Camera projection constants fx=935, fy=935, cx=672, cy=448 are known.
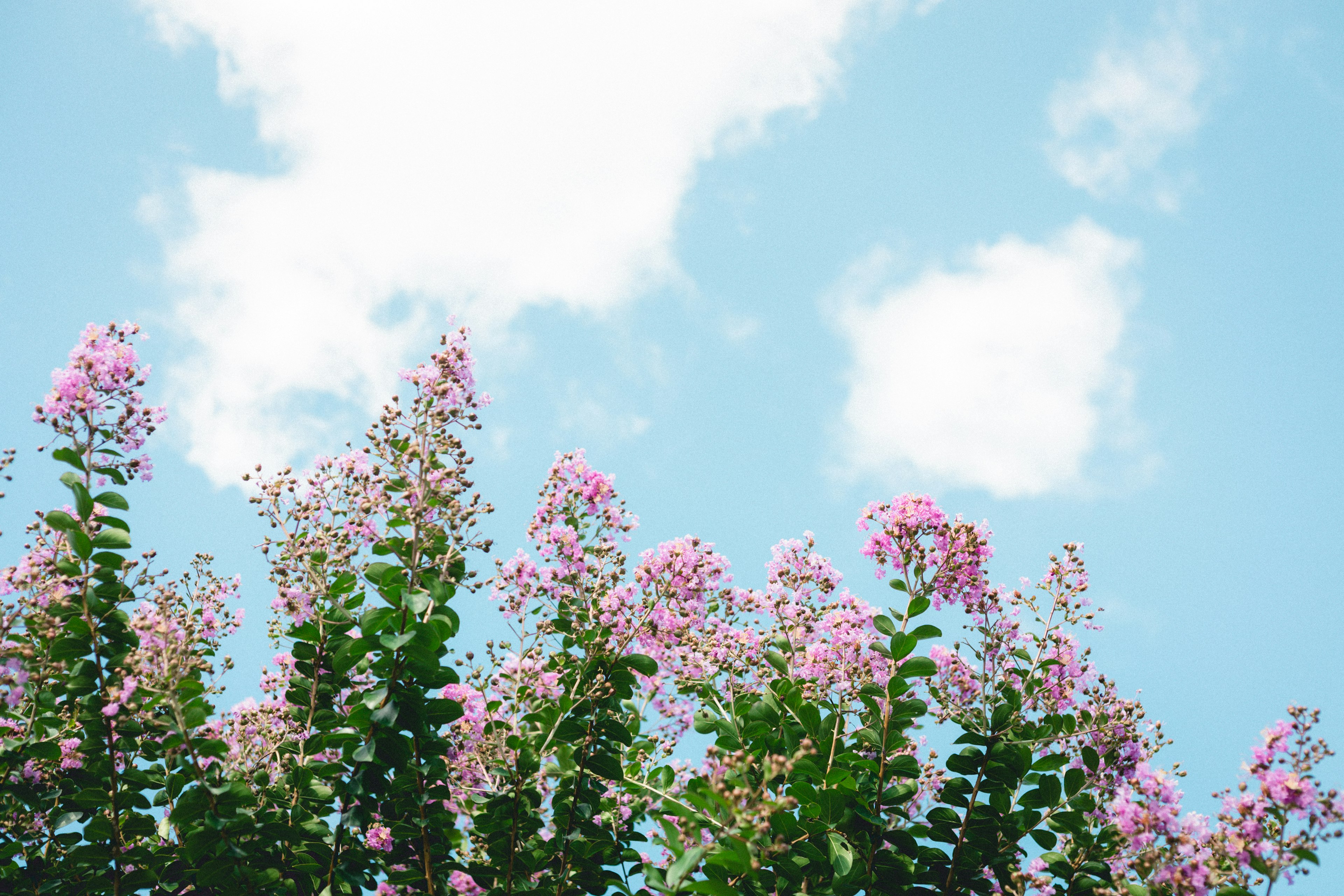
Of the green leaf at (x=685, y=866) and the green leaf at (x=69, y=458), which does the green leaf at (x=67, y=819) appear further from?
the green leaf at (x=685, y=866)

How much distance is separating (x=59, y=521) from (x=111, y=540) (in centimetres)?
28

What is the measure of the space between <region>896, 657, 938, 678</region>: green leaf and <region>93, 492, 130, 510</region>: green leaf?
451cm

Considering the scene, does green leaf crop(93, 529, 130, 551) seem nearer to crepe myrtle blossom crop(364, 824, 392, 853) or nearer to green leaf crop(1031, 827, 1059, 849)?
crepe myrtle blossom crop(364, 824, 392, 853)

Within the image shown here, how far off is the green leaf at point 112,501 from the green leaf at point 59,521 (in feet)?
0.71

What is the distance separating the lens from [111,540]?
5.04 meters

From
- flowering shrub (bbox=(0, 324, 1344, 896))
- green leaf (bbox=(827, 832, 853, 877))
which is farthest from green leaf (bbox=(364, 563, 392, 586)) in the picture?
green leaf (bbox=(827, 832, 853, 877))

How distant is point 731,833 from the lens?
404 centimetres

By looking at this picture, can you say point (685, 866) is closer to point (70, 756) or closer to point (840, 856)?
point (840, 856)

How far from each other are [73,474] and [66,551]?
61cm

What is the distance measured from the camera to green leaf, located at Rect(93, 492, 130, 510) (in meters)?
5.23

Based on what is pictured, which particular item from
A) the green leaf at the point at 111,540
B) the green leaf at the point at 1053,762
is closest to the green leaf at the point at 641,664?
the green leaf at the point at 1053,762

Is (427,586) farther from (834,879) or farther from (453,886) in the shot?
(834,879)

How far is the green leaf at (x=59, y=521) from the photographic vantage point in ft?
16.4

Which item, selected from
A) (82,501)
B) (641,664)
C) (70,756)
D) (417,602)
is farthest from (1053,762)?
(70,756)
